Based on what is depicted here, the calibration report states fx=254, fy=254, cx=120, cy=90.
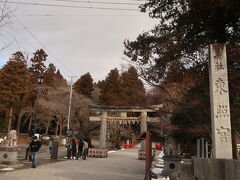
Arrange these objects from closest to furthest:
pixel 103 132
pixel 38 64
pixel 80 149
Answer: pixel 80 149 < pixel 103 132 < pixel 38 64

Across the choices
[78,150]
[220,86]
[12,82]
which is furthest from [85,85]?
[220,86]

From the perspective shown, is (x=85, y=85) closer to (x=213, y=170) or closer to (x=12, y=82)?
(x=12, y=82)

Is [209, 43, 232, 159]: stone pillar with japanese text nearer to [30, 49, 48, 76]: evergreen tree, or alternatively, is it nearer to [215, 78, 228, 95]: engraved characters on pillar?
[215, 78, 228, 95]: engraved characters on pillar

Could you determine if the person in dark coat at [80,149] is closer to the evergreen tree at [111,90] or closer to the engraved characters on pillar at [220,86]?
the engraved characters on pillar at [220,86]

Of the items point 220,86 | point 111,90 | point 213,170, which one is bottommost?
point 213,170

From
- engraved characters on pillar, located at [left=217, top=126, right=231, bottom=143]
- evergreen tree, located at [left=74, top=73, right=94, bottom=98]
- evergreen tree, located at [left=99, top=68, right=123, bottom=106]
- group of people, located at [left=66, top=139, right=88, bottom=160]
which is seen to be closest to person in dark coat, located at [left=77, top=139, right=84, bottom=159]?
group of people, located at [left=66, top=139, right=88, bottom=160]

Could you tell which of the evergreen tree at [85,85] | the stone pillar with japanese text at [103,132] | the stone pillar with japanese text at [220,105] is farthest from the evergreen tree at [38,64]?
the stone pillar with japanese text at [220,105]

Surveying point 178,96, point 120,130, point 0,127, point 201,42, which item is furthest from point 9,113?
point 201,42

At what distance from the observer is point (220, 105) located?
732 cm

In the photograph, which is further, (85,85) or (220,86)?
(85,85)

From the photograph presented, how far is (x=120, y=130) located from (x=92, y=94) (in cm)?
1056

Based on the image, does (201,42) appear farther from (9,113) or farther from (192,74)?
(9,113)

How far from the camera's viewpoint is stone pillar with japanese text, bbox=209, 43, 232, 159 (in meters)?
7.07

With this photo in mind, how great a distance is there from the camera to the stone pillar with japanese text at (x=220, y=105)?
7.07 meters
